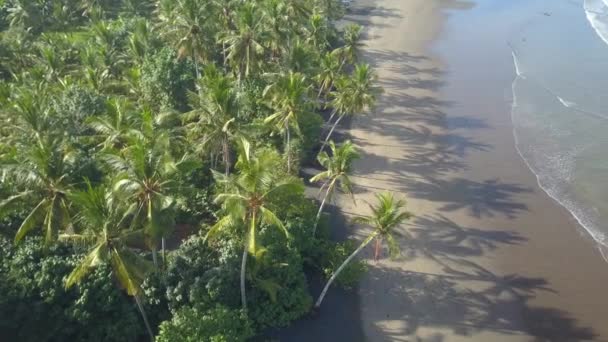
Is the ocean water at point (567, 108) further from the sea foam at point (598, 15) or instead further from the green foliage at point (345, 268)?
the green foliage at point (345, 268)

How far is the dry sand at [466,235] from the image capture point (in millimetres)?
21281

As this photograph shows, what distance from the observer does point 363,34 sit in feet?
178

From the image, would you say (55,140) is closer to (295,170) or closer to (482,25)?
(295,170)

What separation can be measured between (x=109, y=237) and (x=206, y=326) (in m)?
4.65

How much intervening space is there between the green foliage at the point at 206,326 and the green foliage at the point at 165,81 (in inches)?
642

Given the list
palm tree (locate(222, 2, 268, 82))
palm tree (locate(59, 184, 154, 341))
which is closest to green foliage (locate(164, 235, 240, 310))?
palm tree (locate(59, 184, 154, 341))

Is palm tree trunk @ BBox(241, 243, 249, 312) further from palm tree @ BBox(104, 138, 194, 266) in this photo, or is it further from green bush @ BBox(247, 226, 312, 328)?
palm tree @ BBox(104, 138, 194, 266)

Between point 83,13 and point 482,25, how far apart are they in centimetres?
4198

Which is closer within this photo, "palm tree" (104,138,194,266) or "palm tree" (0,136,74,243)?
"palm tree" (104,138,194,266)

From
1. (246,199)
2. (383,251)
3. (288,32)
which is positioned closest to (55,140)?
(246,199)

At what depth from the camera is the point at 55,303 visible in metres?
17.8

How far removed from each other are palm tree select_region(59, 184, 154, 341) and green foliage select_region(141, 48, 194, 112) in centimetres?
1601

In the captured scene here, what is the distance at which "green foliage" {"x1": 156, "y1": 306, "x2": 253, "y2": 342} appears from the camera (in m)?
16.5

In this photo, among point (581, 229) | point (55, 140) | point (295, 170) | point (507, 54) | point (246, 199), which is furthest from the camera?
point (507, 54)
